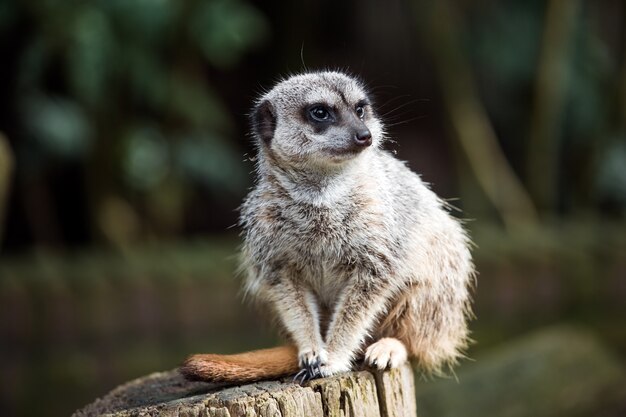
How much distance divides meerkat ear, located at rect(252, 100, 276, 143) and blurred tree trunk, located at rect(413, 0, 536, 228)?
4.41 meters

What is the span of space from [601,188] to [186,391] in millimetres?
5823

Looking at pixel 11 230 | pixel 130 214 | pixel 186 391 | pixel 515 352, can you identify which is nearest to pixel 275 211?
pixel 186 391

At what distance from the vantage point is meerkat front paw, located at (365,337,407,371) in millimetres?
3355

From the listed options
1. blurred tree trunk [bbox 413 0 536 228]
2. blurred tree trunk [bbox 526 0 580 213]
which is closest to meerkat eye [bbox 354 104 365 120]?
blurred tree trunk [bbox 413 0 536 228]

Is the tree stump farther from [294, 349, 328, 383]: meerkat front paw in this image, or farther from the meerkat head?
the meerkat head

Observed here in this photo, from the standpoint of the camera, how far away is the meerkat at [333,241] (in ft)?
11.1

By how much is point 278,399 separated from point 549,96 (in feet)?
17.6

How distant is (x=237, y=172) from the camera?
28.1 ft

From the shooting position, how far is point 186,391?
3400mm

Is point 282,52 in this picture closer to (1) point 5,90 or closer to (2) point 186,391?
(1) point 5,90

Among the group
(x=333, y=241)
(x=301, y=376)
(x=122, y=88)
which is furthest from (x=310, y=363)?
(x=122, y=88)

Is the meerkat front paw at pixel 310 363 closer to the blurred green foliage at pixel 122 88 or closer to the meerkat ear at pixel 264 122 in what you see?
the meerkat ear at pixel 264 122

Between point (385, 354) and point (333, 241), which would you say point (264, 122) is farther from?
point (385, 354)

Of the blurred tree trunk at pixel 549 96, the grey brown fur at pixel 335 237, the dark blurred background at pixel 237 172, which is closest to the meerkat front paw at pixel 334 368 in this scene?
the grey brown fur at pixel 335 237
